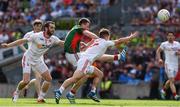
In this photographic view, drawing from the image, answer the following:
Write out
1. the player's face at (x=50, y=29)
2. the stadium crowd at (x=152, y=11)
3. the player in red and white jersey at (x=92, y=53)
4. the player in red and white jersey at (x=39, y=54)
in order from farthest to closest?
the stadium crowd at (x=152, y=11), the player in red and white jersey at (x=39, y=54), the player's face at (x=50, y=29), the player in red and white jersey at (x=92, y=53)

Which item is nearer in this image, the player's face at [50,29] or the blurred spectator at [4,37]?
the player's face at [50,29]

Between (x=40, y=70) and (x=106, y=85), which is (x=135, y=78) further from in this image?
(x=40, y=70)

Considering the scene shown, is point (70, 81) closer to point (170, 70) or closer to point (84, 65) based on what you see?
point (84, 65)

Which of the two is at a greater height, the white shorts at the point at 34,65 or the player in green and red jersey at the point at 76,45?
the player in green and red jersey at the point at 76,45

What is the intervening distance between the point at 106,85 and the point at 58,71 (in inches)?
120

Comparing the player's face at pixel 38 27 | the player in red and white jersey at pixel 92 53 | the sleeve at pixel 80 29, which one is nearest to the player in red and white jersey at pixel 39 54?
the sleeve at pixel 80 29

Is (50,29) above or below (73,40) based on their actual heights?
above

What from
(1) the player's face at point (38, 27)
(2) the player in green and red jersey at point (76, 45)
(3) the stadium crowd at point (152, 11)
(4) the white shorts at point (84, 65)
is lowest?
(4) the white shorts at point (84, 65)

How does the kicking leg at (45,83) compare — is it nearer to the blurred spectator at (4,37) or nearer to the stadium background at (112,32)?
the stadium background at (112,32)

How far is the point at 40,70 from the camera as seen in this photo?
2623 cm

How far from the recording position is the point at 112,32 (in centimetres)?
4234

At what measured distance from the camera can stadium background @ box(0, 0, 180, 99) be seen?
38062mm

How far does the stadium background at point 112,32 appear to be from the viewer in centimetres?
3806

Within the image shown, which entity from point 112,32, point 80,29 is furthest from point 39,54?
point 112,32
